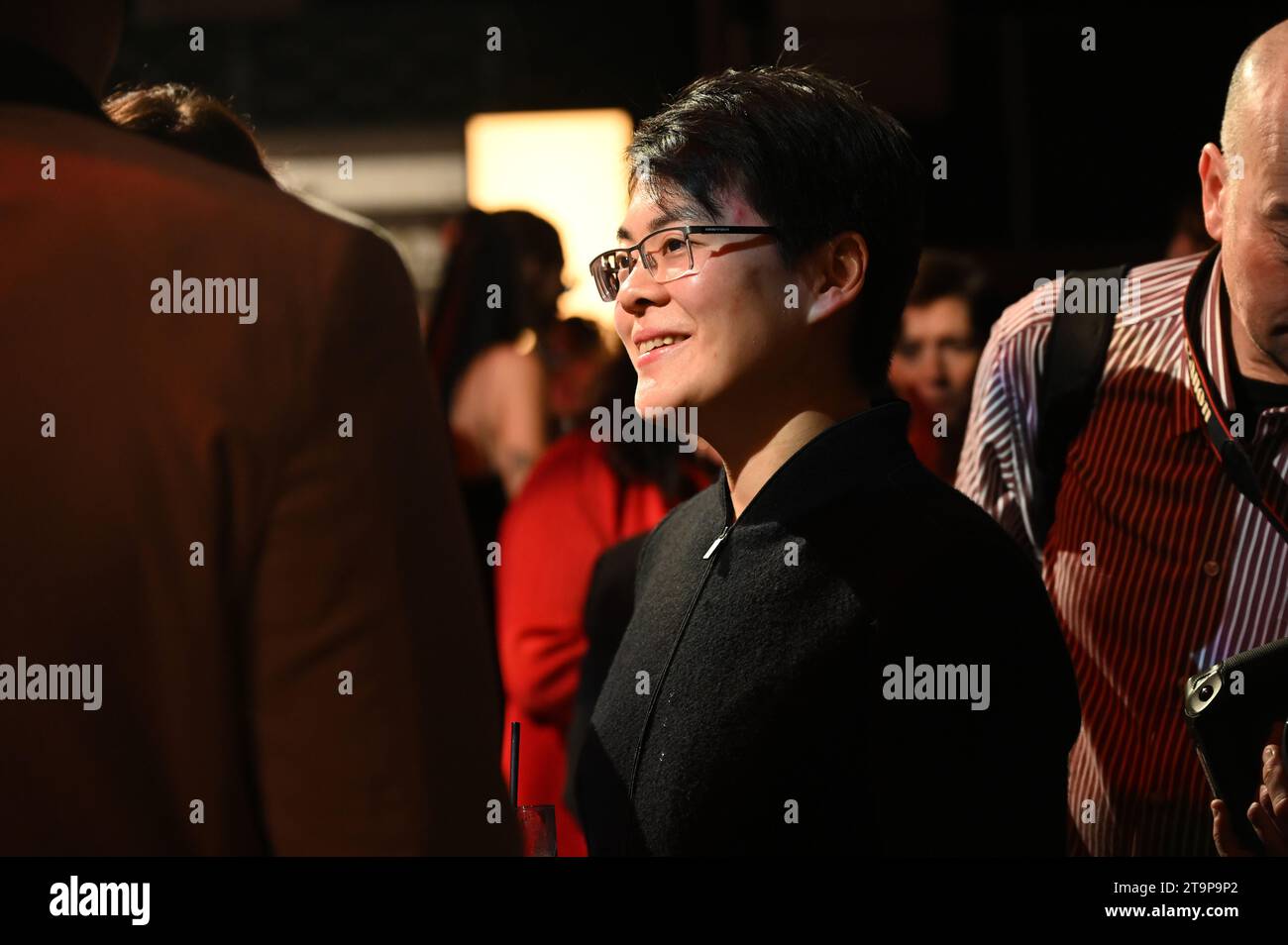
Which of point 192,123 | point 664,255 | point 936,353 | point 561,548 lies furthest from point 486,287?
point 664,255

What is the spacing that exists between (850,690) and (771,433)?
325 millimetres

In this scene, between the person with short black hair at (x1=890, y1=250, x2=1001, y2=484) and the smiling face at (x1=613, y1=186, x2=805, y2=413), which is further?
the person with short black hair at (x1=890, y1=250, x2=1001, y2=484)

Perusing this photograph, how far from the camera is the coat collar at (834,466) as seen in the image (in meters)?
1.54

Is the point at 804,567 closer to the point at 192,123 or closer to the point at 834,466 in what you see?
the point at 834,466

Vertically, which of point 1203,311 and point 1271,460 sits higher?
point 1203,311

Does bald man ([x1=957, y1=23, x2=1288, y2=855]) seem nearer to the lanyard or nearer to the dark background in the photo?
the lanyard

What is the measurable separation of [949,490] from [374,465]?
2.65 feet

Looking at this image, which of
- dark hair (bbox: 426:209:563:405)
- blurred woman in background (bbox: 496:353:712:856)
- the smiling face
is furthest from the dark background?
the smiling face

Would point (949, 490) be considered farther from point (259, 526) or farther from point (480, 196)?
point (480, 196)

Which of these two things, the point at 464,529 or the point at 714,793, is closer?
the point at 464,529

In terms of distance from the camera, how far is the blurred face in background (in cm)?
335

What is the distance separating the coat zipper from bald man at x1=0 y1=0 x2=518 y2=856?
624 mm
